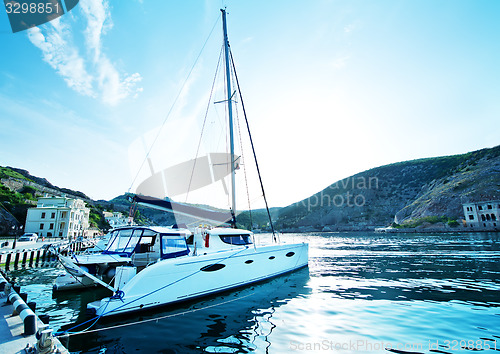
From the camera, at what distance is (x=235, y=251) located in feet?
33.0

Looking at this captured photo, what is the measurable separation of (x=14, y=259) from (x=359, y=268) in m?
27.8

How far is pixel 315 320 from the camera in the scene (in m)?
6.96

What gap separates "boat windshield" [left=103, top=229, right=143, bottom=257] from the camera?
957 cm

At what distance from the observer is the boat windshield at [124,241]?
9570 millimetres

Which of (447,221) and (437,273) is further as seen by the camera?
(447,221)

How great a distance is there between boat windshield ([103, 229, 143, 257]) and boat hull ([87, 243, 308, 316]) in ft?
9.00

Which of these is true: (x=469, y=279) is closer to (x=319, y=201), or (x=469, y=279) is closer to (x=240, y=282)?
(x=240, y=282)

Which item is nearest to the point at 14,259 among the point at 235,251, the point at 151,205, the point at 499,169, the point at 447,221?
the point at 151,205
